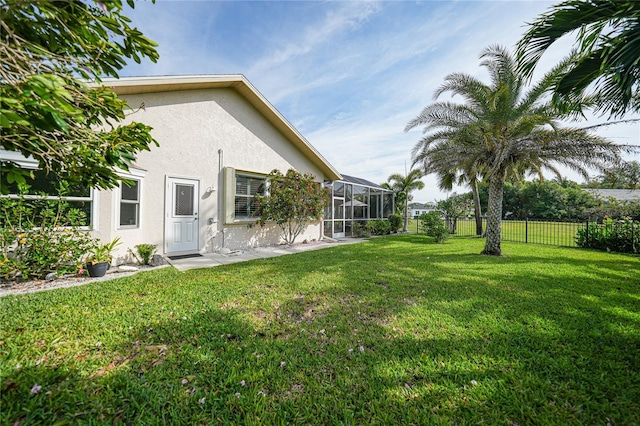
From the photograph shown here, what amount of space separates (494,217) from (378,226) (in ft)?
22.8

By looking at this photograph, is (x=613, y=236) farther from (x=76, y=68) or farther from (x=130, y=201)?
(x=130, y=201)

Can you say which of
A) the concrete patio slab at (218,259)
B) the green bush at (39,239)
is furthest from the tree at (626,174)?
the green bush at (39,239)

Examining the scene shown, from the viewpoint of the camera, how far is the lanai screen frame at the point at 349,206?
13.3 m

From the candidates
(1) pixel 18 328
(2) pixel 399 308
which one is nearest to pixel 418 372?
(2) pixel 399 308

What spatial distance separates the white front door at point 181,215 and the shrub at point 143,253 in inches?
28.3

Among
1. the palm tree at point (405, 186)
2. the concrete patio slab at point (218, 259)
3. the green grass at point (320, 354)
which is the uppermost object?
the palm tree at point (405, 186)

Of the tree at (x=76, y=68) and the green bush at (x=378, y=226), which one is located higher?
the tree at (x=76, y=68)

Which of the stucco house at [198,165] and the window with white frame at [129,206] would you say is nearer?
the window with white frame at [129,206]

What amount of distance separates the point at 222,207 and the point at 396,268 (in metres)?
6.41

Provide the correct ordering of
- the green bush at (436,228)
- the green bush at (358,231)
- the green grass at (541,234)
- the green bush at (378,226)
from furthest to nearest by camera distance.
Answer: the green bush at (378,226)
the green bush at (358,231)
the green grass at (541,234)
the green bush at (436,228)

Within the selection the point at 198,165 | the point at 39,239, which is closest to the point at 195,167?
the point at 198,165

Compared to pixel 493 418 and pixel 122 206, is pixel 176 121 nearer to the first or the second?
pixel 122 206

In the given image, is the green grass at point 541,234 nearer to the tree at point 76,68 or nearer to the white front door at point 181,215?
the white front door at point 181,215

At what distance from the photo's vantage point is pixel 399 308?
376 centimetres
